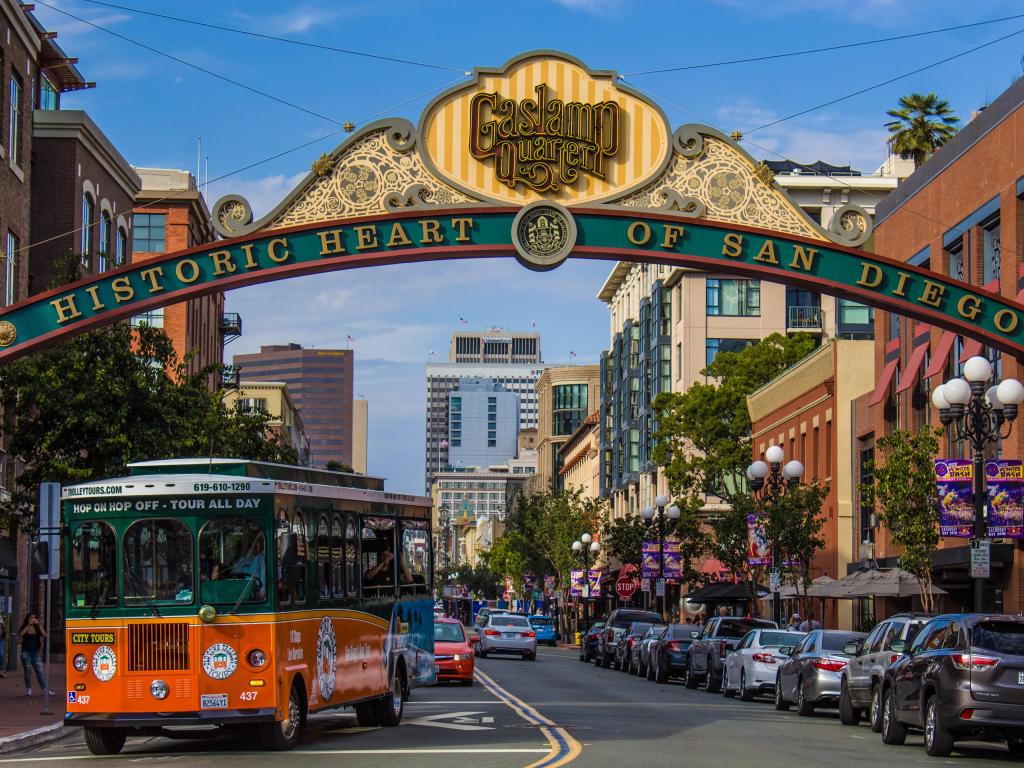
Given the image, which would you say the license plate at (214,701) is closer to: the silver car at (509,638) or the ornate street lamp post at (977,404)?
the ornate street lamp post at (977,404)

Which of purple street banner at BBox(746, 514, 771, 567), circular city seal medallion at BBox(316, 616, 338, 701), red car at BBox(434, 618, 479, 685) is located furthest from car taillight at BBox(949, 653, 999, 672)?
purple street banner at BBox(746, 514, 771, 567)

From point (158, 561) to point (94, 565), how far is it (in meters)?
0.76

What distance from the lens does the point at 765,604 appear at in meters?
65.8

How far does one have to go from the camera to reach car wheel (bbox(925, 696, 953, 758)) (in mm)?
19125

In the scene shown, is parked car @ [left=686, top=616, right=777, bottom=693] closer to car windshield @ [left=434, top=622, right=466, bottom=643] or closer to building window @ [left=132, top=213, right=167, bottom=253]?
car windshield @ [left=434, top=622, right=466, bottom=643]

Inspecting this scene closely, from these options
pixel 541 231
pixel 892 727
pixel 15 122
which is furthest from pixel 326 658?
pixel 15 122

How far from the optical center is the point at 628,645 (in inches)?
1953

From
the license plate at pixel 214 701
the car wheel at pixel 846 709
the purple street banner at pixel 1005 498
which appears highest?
the purple street banner at pixel 1005 498

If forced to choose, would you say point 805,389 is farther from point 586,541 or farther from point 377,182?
point 377,182

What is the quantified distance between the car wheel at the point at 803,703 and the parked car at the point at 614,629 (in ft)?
78.0

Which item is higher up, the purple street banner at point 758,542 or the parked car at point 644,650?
the purple street banner at point 758,542

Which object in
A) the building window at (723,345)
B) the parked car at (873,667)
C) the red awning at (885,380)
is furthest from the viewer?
the building window at (723,345)

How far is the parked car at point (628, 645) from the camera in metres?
49.0

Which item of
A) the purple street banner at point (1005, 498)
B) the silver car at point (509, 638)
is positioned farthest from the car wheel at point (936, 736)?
the silver car at point (509, 638)
